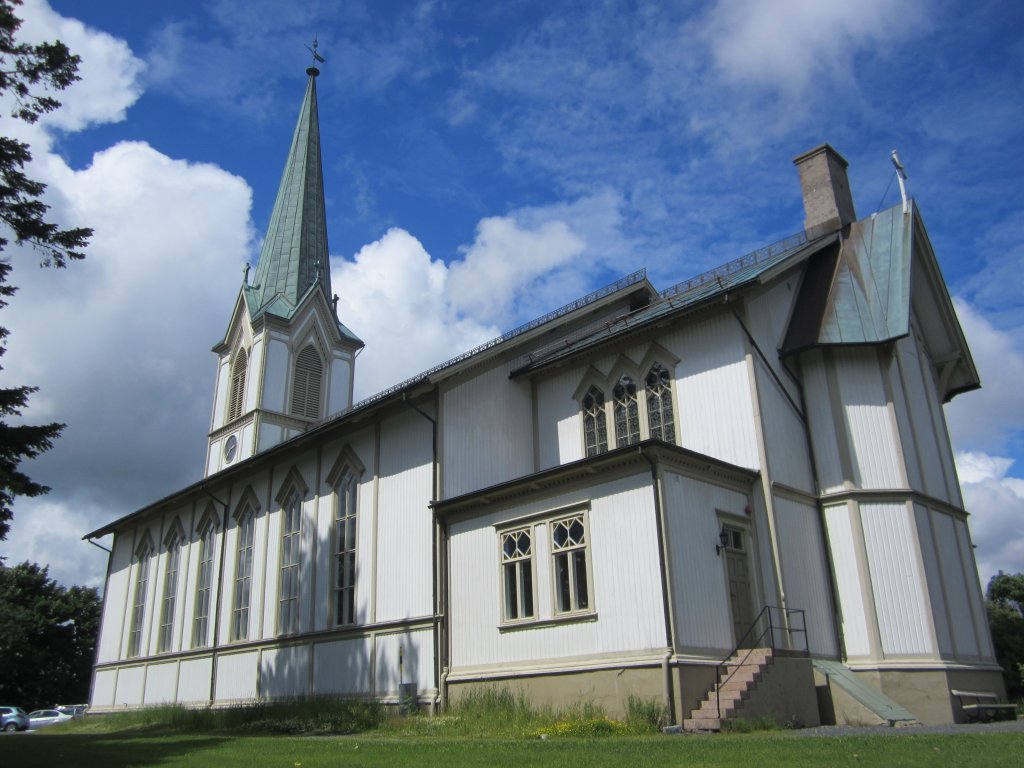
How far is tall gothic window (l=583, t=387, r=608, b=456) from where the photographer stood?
2300 centimetres

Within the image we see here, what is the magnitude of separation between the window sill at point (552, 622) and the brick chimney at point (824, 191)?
12504mm

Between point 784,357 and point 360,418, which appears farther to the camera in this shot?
point 360,418

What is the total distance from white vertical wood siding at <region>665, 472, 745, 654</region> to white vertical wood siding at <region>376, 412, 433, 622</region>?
681 cm

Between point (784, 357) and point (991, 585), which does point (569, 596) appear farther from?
point (991, 585)

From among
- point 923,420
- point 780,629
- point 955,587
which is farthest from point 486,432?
point 955,587

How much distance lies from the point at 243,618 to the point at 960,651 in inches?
786

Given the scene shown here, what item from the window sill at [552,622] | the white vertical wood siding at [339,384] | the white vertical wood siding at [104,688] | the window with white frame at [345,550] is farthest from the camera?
the white vertical wood siding at [339,384]

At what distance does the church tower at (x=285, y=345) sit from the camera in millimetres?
41344

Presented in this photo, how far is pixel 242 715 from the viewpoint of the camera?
23375 mm

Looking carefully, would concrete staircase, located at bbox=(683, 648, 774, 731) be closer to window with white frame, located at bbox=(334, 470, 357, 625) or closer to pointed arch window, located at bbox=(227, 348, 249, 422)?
window with white frame, located at bbox=(334, 470, 357, 625)

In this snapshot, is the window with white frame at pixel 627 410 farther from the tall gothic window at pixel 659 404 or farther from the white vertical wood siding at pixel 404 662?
the white vertical wood siding at pixel 404 662

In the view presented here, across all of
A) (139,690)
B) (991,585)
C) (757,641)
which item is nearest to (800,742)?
(757,641)

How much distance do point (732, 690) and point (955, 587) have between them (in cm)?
813

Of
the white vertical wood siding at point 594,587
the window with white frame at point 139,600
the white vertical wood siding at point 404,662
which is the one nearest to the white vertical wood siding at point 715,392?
the white vertical wood siding at point 594,587
